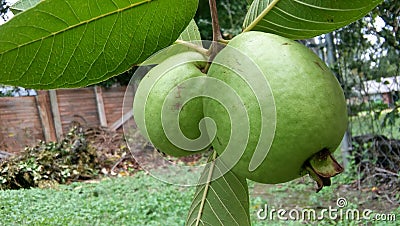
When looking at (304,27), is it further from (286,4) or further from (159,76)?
(159,76)

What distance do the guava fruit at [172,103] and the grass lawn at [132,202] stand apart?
8.28 ft

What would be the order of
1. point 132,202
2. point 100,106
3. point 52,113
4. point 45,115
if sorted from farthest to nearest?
point 100,106 → point 52,113 → point 45,115 → point 132,202

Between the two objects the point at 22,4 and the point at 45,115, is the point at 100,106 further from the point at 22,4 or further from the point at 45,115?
the point at 22,4

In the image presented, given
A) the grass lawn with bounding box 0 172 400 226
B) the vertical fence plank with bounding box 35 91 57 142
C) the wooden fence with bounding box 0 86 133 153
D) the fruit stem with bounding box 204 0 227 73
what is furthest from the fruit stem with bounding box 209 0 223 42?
the vertical fence plank with bounding box 35 91 57 142

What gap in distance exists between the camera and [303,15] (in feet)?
1.40

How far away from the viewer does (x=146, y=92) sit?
0.50m

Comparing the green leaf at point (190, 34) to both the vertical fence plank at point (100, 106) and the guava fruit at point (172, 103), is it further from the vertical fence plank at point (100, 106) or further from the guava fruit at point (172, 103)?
the vertical fence plank at point (100, 106)

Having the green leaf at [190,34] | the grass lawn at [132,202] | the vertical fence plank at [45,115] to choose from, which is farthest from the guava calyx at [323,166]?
the vertical fence plank at [45,115]

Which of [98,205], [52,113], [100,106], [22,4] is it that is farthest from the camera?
[100,106]

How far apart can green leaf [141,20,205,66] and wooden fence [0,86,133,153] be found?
3.72m

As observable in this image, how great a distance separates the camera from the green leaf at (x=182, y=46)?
1.63 ft

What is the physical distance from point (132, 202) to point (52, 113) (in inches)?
80.8

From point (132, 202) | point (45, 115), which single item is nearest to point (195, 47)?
point (132, 202)

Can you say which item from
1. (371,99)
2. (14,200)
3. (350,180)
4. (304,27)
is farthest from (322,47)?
(304,27)
